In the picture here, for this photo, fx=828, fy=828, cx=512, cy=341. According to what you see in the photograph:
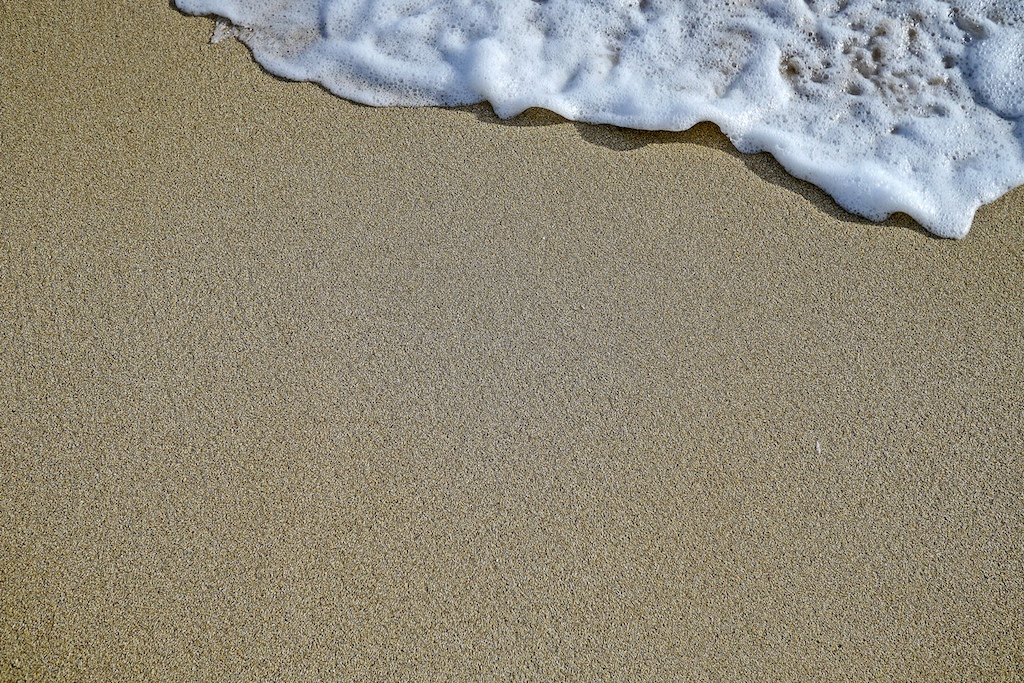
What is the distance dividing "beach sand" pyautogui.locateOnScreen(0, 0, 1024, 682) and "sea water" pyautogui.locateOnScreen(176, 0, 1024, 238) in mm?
77

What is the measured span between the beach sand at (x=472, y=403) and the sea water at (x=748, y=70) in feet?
0.25

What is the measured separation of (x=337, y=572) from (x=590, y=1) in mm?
1613

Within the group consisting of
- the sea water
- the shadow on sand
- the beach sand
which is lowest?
the beach sand

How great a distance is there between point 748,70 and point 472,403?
1169 millimetres

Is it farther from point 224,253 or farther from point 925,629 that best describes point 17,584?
point 925,629

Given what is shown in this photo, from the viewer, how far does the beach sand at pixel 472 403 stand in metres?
1.33

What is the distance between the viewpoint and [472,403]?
1527 mm

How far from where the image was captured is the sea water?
75.5 inches

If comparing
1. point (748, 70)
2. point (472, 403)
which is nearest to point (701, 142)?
point (748, 70)

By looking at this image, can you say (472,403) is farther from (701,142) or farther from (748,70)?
(748,70)

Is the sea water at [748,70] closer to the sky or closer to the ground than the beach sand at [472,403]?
closer to the sky

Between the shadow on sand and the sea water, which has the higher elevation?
the sea water

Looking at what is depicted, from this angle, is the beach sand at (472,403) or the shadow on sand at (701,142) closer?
the beach sand at (472,403)

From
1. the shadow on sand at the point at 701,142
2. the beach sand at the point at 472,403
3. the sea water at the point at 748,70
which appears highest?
the sea water at the point at 748,70
